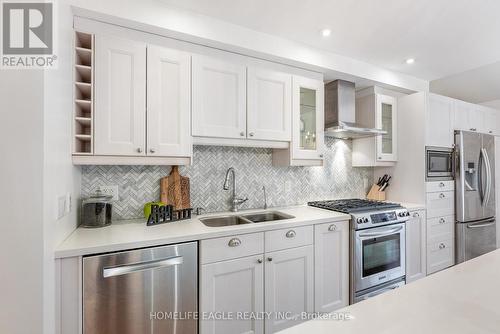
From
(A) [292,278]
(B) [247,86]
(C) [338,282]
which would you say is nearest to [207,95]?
(B) [247,86]

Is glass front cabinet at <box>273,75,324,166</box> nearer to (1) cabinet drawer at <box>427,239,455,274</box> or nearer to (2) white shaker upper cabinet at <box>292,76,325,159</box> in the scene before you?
(2) white shaker upper cabinet at <box>292,76,325,159</box>

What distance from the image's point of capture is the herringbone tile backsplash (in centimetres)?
191

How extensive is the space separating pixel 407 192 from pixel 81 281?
10.5 feet

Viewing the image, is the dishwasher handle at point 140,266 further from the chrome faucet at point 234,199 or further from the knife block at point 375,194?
the knife block at point 375,194

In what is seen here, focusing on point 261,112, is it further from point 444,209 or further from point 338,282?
point 444,209

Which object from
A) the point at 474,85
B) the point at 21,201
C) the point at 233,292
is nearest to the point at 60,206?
the point at 21,201

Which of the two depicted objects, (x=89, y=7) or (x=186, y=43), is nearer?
(x=89, y=7)

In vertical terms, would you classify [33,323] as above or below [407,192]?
below

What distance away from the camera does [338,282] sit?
2053 mm

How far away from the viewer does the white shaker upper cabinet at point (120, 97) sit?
5.13 feet

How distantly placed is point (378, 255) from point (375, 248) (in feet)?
0.29

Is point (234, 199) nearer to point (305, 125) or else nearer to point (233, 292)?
point (233, 292)

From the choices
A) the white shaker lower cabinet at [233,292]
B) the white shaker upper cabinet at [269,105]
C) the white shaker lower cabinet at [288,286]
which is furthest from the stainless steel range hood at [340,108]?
the white shaker lower cabinet at [233,292]
